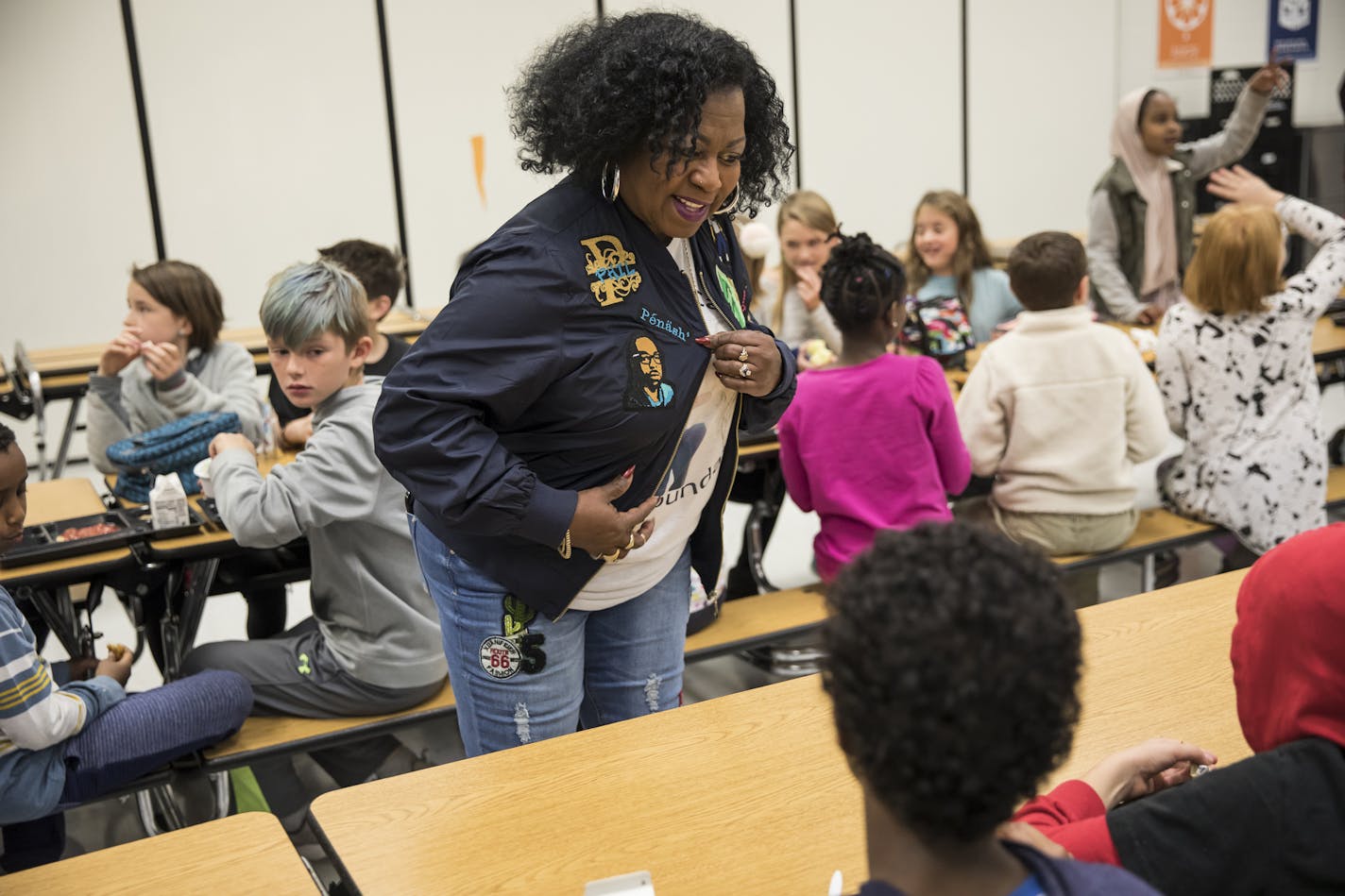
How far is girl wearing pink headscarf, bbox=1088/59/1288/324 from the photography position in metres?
4.91

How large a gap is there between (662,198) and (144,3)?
574cm

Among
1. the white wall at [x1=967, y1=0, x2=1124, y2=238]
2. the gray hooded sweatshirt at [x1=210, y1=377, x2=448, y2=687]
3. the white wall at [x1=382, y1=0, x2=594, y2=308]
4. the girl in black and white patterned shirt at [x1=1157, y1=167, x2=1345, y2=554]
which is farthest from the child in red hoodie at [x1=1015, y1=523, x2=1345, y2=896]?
the white wall at [x1=967, y1=0, x2=1124, y2=238]

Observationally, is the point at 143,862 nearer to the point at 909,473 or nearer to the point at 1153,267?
the point at 909,473

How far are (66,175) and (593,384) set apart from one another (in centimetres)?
574

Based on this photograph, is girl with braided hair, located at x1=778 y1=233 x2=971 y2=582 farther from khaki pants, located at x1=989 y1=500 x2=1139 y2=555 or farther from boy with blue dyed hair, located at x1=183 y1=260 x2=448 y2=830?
boy with blue dyed hair, located at x1=183 y1=260 x2=448 y2=830

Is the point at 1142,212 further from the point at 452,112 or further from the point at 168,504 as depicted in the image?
the point at 168,504

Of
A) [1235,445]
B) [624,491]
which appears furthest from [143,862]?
[1235,445]

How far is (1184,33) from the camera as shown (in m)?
8.53

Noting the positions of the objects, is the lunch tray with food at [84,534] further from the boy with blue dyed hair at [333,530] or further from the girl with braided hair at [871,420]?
the girl with braided hair at [871,420]

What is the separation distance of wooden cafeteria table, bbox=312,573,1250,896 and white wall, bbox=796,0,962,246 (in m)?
6.42

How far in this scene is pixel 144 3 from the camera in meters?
A: 6.26

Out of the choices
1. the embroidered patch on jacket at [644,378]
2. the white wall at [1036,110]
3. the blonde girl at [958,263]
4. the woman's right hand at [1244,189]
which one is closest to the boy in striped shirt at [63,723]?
the embroidered patch on jacket at [644,378]

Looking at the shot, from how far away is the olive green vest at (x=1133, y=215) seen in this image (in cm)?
499

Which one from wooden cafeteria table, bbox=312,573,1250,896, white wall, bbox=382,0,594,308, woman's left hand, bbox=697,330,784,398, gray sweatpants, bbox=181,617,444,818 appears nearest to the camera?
wooden cafeteria table, bbox=312,573,1250,896
